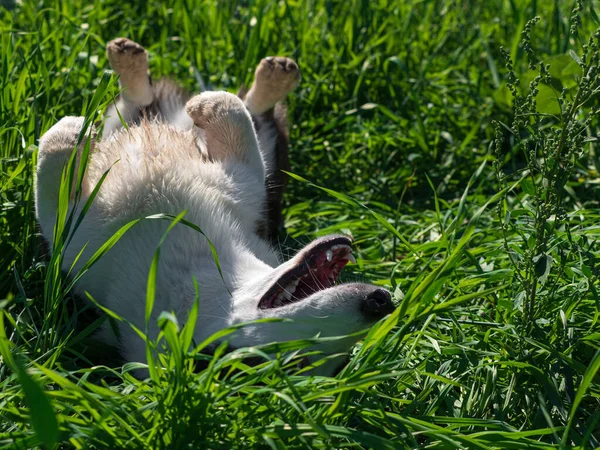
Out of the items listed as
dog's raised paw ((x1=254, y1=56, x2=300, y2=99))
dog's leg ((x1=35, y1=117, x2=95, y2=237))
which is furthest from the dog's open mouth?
dog's raised paw ((x1=254, y1=56, x2=300, y2=99))

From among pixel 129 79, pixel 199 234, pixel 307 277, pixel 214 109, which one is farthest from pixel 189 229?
pixel 129 79

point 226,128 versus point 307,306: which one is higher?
point 226,128

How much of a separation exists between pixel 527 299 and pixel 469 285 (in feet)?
1.23

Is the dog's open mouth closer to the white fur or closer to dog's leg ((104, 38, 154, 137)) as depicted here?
the white fur

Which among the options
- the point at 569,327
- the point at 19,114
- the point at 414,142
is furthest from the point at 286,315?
the point at 414,142

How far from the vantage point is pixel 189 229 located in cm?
262

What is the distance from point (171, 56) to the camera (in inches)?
164

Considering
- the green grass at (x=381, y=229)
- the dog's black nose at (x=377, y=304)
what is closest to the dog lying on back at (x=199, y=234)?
the dog's black nose at (x=377, y=304)

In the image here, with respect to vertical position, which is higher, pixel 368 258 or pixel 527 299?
pixel 527 299

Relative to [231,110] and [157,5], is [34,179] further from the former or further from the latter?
[157,5]

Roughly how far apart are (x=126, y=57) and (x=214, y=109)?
61 cm

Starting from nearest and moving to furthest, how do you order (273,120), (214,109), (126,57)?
(214,109) < (126,57) < (273,120)

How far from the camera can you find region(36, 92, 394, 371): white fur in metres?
2.18

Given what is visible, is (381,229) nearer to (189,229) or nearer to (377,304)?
(189,229)
